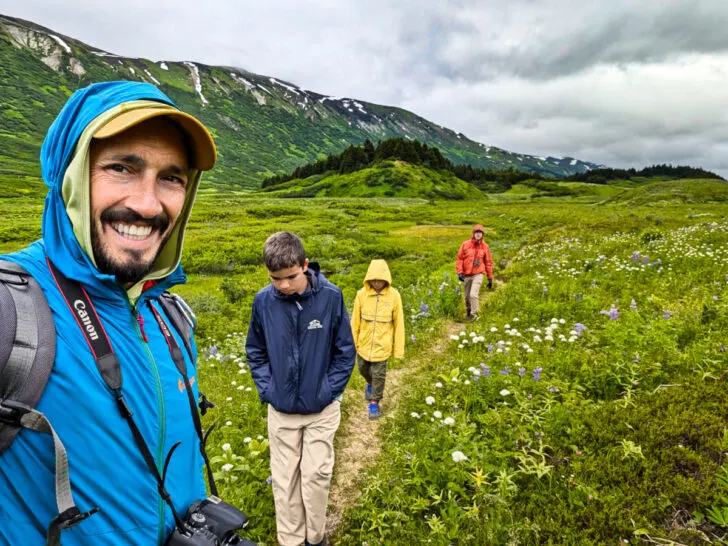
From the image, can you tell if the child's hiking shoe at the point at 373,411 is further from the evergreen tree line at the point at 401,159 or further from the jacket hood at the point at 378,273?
the evergreen tree line at the point at 401,159

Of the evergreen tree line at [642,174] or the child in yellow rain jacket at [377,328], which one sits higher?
the evergreen tree line at [642,174]

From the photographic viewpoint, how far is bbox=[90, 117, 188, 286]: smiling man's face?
1.55m

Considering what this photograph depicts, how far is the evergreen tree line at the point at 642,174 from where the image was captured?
508 feet

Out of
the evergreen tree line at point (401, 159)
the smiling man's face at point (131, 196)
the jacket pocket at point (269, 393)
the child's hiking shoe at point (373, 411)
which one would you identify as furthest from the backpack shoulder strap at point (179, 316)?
the evergreen tree line at point (401, 159)

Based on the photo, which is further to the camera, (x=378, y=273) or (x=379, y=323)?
(x=379, y=323)

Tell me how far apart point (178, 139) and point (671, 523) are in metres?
5.01

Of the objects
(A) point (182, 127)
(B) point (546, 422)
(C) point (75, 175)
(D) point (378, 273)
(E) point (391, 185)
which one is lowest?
(B) point (546, 422)

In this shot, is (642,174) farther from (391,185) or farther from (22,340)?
(22,340)

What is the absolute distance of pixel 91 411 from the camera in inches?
53.6

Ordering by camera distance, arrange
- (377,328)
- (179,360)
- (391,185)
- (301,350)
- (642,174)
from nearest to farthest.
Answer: (179,360) < (301,350) < (377,328) < (391,185) < (642,174)

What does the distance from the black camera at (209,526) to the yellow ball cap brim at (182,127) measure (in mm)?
1726

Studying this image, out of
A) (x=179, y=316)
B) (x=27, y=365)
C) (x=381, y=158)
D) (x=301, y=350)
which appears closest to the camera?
(x=27, y=365)

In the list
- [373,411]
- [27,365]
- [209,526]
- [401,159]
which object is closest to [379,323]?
[373,411]

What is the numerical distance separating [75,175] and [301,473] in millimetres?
3722
